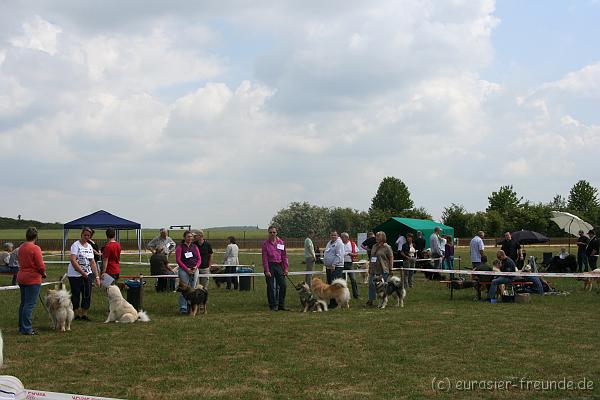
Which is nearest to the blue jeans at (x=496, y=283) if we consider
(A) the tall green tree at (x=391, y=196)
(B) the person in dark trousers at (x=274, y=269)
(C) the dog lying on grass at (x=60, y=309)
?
(B) the person in dark trousers at (x=274, y=269)

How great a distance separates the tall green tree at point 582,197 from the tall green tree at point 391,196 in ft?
73.0

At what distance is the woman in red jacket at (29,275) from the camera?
9.12m

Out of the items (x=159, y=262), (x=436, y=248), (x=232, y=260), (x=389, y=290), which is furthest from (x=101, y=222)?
(x=389, y=290)

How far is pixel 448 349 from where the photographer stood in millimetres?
7871

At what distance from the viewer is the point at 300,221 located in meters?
76.8

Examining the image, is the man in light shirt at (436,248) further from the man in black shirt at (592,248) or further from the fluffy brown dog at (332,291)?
the fluffy brown dog at (332,291)

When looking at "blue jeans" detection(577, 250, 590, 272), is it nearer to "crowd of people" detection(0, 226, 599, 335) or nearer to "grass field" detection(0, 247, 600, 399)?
"crowd of people" detection(0, 226, 599, 335)

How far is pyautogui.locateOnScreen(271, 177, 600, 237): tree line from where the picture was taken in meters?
66.1

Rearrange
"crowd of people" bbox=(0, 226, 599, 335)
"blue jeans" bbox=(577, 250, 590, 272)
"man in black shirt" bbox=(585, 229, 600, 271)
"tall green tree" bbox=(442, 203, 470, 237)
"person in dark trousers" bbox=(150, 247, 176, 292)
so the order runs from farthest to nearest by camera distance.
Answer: "tall green tree" bbox=(442, 203, 470, 237) < "blue jeans" bbox=(577, 250, 590, 272) < "man in black shirt" bbox=(585, 229, 600, 271) < "person in dark trousers" bbox=(150, 247, 176, 292) < "crowd of people" bbox=(0, 226, 599, 335)

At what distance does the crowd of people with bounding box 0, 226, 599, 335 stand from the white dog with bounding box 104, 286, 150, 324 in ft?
1.50

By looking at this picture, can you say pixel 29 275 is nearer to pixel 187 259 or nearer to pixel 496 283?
pixel 187 259

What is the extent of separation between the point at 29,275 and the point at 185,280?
3.58 meters

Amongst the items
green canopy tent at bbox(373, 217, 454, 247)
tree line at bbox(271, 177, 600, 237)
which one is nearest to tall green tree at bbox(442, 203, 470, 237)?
tree line at bbox(271, 177, 600, 237)

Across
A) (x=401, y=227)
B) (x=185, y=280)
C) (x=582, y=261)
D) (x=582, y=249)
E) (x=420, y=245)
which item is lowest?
(x=185, y=280)
